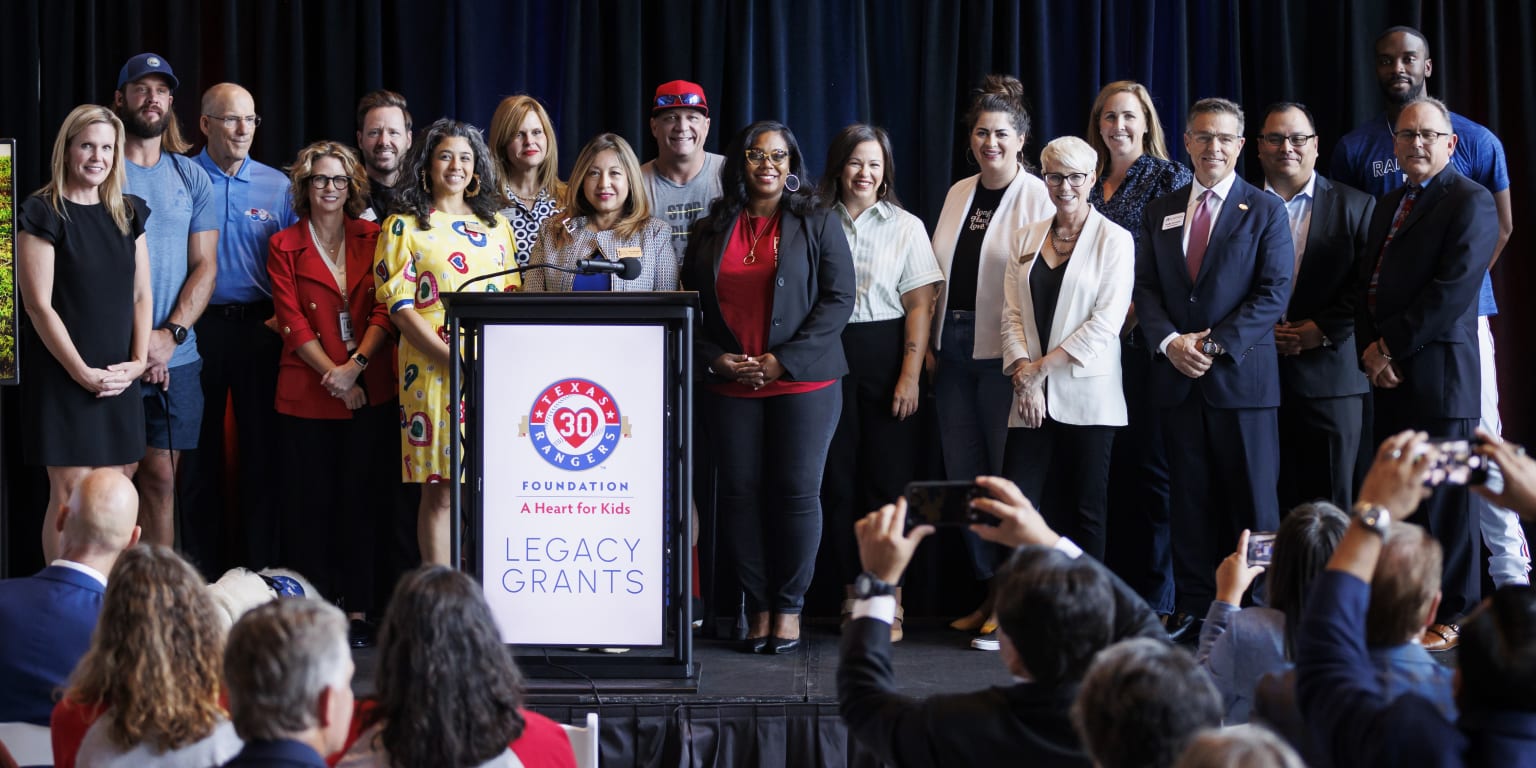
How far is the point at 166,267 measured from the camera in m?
4.88

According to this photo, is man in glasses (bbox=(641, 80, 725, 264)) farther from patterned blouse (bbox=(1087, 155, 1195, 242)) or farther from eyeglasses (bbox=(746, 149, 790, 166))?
patterned blouse (bbox=(1087, 155, 1195, 242))

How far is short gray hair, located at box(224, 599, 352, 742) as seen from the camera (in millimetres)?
1854

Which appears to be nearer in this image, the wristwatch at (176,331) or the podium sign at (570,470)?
the podium sign at (570,470)

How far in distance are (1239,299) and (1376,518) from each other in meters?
2.71

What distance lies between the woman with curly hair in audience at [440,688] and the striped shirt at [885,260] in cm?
270

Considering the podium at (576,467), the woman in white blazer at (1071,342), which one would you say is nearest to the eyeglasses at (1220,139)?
the woman in white blazer at (1071,342)

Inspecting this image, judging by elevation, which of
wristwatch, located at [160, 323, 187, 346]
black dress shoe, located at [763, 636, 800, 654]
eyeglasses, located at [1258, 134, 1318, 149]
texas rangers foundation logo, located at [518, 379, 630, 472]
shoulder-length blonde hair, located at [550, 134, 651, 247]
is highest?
eyeglasses, located at [1258, 134, 1318, 149]

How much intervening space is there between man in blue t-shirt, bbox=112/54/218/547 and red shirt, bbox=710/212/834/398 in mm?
1840

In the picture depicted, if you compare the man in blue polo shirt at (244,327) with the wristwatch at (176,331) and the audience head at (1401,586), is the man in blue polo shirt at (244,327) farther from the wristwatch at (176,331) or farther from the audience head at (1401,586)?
the audience head at (1401,586)

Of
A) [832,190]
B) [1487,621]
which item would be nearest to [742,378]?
[832,190]

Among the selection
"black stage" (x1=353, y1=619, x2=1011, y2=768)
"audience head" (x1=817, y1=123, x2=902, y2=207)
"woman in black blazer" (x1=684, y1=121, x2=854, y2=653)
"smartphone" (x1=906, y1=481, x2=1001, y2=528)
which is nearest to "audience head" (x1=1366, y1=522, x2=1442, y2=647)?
"smartphone" (x1=906, y1=481, x2=1001, y2=528)

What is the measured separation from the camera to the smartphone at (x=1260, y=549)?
9.00 feet

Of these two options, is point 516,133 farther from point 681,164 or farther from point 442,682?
point 442,682

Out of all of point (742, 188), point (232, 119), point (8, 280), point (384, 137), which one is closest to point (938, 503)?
point (742, 188)
